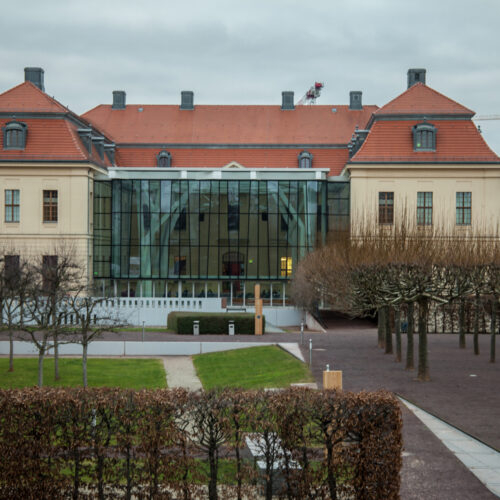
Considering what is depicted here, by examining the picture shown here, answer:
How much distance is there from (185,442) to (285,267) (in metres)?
38.9

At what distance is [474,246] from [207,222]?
2510cm

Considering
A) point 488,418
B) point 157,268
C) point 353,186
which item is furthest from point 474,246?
point 157,268

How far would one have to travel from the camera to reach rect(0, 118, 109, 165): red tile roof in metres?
46.7

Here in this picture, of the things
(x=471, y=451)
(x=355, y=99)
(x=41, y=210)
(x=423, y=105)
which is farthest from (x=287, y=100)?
(x=471, y=451)

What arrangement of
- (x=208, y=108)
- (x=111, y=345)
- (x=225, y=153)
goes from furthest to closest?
(x=208, y=108) → (x=225, y=153) → (x=111, y=345)

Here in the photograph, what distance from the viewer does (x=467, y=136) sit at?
47.6 meters

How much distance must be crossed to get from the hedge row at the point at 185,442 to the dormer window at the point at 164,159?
4434 centimetres

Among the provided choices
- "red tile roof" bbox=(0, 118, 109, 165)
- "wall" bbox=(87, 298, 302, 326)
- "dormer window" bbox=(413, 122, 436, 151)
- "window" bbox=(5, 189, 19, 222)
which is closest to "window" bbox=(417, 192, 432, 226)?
"dormer window" bbox=(413, 122, 436, 151)

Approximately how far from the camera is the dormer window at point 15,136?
4653cm

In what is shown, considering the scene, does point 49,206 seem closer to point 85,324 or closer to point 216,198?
point 216,198

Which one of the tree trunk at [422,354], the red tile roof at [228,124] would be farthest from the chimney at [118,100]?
the tree trunk at [422,354]

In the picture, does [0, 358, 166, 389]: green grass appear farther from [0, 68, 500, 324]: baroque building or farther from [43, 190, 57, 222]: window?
[43, 190, 57, 222]: window

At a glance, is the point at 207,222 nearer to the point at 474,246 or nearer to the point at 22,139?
the point at 22,139

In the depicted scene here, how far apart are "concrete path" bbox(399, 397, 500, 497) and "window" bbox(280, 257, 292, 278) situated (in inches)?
1301
